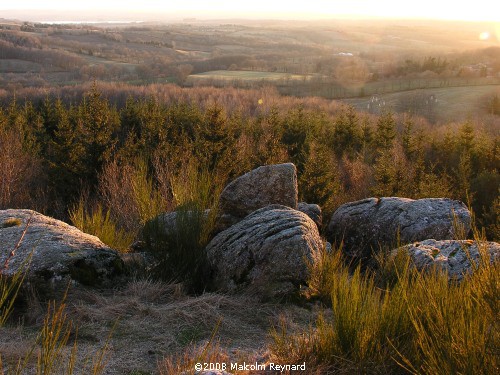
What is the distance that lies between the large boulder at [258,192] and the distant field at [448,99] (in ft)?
173

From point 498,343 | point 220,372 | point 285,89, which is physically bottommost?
point 285,89

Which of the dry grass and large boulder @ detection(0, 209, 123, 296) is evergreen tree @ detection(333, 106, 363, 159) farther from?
the dry grass

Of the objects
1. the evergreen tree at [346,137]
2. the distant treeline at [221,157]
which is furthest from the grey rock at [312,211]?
the evergreen tree at [346,137]

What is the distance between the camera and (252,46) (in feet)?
609

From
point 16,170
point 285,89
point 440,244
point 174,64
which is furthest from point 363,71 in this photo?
point 440,244

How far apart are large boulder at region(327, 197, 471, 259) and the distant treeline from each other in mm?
3216

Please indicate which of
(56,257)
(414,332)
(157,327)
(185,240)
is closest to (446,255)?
(414,332)

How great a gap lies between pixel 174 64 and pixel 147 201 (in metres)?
111

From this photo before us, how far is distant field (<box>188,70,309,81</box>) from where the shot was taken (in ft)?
296

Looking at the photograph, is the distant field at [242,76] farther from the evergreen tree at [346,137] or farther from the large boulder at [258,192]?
the large boulder at [258,192]

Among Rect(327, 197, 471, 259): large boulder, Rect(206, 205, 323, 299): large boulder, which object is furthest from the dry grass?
Rect(327, 197, 471, 259): large boulder

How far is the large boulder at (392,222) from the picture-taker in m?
9.70

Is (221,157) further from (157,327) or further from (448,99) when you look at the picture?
(448,99)

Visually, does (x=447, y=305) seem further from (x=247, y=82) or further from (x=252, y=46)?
(x=252, y=46)
